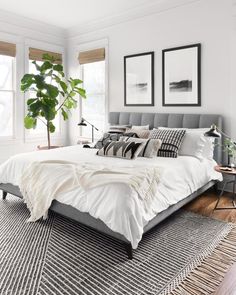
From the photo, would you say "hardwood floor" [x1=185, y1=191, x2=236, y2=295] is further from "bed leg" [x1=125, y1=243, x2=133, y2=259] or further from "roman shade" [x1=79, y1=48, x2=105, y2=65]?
"roman shade" [x1=79, y1=48, x2=105, y2=65]

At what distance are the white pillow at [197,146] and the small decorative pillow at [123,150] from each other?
58 cm

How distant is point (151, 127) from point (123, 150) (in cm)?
125

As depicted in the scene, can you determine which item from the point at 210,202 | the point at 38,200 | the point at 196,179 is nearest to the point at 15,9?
the point at 38,200

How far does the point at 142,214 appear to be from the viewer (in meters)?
2.24

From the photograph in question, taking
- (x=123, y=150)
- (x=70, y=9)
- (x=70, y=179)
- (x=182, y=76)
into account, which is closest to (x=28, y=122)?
(x=70, y=9)

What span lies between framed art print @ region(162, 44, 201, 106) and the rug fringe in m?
2.32

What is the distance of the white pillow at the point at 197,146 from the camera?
351 cm

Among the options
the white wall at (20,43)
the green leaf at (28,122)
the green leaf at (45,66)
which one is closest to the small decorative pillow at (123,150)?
the green leaf at (28,122)

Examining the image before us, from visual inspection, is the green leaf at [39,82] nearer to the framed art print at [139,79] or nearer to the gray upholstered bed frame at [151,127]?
the gray upholstered bed frame at [151,127]

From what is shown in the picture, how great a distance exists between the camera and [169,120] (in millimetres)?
4234

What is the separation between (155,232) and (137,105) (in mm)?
2651

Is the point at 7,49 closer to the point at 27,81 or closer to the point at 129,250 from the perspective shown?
the point at 27,81

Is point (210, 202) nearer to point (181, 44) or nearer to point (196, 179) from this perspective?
point (196, 179)

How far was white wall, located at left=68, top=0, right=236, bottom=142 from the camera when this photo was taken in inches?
147
